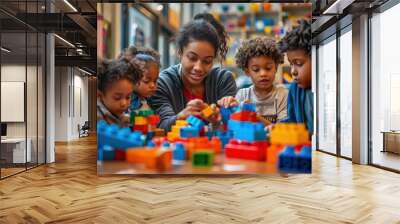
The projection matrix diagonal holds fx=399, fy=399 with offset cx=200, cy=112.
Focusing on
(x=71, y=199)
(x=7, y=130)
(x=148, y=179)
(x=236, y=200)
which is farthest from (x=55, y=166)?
(x=236, y=200)

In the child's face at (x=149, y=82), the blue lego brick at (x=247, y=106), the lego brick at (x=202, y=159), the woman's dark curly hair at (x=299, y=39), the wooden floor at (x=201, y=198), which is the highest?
the woman's dark curly hair at (x=299, y=39)

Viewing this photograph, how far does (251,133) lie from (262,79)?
1.61 feet

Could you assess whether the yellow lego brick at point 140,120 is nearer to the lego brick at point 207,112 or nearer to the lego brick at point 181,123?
the lego brick at point 181,123

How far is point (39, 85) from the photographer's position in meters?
7.21

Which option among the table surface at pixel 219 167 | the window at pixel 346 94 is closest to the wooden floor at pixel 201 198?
the table surface at pixel 219 167

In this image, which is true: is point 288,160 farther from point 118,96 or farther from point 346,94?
point 346,94

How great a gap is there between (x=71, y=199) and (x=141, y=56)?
210 cm

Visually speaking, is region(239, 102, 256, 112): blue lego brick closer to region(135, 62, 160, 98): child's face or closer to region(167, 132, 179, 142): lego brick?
region(167, 132, 179, 142): lego brick

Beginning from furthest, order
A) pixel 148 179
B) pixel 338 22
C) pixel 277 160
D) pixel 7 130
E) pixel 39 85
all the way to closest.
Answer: pixel 338 22, pixel 39 85, pixel 7 130, pixel 148 179, pixel 277 160

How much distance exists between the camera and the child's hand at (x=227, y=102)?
338 centimetres

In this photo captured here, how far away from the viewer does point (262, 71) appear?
134 inches

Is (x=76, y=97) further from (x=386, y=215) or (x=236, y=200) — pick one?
(x=386, y=215)

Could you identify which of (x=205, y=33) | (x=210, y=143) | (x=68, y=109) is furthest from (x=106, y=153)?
(x=68, y=109)

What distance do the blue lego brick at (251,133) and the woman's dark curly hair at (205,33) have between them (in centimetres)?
64
